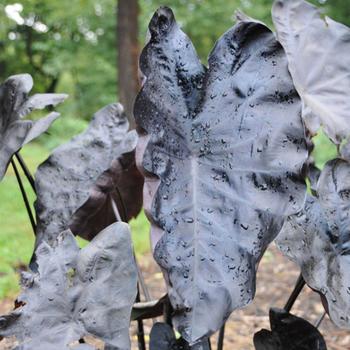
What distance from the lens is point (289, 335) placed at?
0.82 meters

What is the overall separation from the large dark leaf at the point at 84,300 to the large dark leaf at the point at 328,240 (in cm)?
26

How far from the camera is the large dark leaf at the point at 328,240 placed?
0.70m

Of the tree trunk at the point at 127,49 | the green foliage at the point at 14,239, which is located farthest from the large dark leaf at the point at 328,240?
the tree trunk at the point at 127,49

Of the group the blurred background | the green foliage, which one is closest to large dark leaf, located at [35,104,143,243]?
the blurred background

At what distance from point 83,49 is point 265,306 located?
8824 millimetres

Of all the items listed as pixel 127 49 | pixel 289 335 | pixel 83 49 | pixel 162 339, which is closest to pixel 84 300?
pixel 162 339

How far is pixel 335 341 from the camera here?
179 cm

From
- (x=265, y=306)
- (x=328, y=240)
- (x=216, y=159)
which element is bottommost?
(x=265, y=306)

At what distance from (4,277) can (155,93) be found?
198 cm

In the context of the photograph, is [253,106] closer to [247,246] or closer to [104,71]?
[247,246]

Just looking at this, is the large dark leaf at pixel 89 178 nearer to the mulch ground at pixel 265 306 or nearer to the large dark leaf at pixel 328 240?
the large dark leaf at pixel 328 240

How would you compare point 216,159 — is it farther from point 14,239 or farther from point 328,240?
point 14,239

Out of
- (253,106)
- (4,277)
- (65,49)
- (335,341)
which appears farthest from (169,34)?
(65,49)

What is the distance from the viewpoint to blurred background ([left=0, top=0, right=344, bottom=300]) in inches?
141
